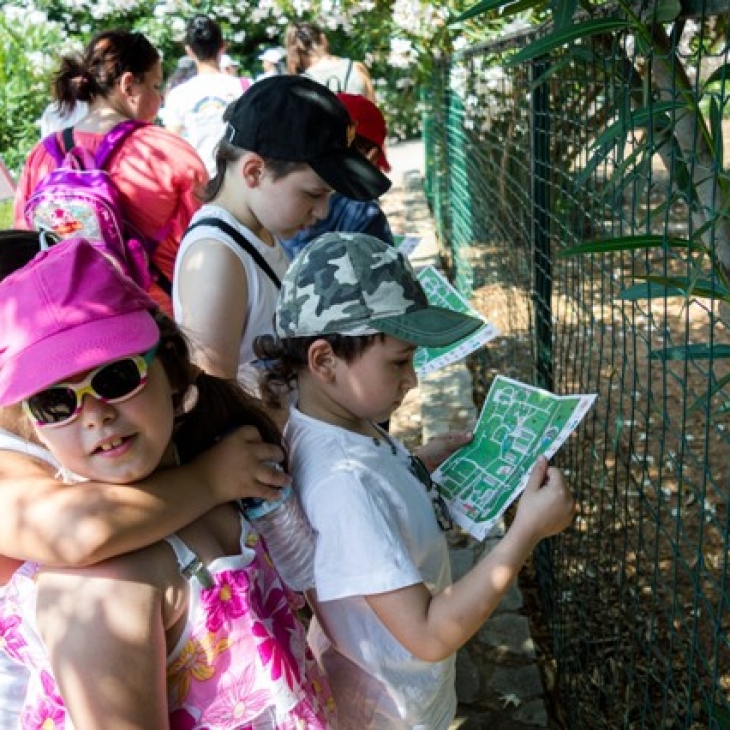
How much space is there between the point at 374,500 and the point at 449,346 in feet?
1.61

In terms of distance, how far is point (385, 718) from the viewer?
74.9 inches

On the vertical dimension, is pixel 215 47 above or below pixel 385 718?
above

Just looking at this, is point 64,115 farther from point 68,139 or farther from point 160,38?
point 160,38

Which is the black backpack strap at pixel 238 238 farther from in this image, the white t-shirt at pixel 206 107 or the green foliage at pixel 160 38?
the green foliage at pixel 160 38

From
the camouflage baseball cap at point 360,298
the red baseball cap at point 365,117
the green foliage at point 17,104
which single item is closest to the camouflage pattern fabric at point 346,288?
the camouflage baseball cap at point 360,298

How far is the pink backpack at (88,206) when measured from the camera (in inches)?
125

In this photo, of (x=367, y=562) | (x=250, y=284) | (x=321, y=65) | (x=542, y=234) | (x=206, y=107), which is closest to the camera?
(x=367, y=562)

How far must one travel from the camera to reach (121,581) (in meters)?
1.42

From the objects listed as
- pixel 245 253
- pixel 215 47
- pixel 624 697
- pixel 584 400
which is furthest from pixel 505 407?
pixel 215 47

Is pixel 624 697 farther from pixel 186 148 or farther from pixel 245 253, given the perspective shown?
pixel 186 148

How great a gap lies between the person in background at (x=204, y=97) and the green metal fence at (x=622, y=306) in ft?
4.75

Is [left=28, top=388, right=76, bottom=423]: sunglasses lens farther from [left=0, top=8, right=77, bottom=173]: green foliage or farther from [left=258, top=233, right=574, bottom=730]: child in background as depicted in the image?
[left=0, top=8, right=77, bottom=173]: green foliage

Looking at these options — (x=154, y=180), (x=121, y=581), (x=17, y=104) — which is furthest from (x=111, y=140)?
(x=17, y=104)

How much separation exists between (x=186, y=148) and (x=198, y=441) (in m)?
1.97
